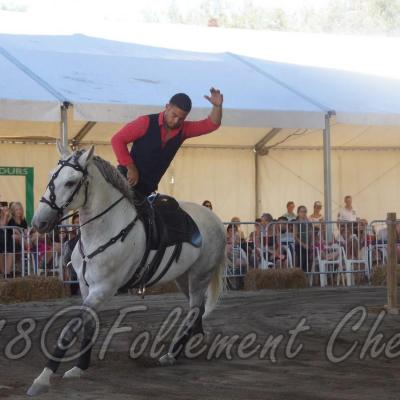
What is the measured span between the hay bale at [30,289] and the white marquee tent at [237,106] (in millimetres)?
2854

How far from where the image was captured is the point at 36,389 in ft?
22.0

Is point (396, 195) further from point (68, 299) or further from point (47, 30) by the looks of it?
point (68, 299)

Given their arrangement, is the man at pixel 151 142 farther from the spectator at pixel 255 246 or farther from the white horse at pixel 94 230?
the spectator at pixel 255 246

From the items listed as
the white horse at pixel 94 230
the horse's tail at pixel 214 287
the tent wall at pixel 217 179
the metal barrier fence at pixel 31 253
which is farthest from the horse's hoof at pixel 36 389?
the tent wall at pixel 217 179

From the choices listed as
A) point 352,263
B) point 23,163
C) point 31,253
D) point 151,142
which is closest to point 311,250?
point 352,263

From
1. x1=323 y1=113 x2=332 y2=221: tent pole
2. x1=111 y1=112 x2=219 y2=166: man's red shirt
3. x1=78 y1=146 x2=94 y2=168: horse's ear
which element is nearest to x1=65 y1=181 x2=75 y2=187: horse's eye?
x1=78 y1=146 x2=94 y2=168: horse's ear

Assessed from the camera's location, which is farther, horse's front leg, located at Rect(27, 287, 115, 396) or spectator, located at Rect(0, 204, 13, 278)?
spectator, located at Rect(0, 204, 13, 278)

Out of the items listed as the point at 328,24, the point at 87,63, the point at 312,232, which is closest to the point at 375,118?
the point at 312,232

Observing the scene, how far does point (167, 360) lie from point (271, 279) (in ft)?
26.9

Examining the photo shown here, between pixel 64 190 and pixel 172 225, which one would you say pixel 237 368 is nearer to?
pixel 172 225

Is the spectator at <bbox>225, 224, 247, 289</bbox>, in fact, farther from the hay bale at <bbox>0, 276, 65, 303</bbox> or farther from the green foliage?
the green foliage

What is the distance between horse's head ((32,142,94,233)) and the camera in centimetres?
725

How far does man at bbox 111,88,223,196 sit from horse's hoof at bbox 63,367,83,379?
172 centimetres

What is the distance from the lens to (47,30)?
2066 cm
